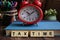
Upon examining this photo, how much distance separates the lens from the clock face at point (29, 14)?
3.04 ft

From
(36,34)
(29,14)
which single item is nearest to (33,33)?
(36,34)

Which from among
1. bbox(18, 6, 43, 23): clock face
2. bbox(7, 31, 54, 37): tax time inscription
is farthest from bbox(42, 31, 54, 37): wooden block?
bbox(18, 6, 43, 23): clock face

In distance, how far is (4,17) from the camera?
1.15m

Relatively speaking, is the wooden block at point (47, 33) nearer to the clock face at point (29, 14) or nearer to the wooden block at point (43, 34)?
the wooden block at point (43, 34)

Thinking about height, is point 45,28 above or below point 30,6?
below

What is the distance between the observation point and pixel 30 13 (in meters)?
0.93

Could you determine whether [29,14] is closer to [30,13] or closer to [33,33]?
[30,13]

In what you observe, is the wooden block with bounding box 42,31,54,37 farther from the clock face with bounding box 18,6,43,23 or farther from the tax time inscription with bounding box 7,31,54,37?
the clock face with bounding box 18,6,43,23

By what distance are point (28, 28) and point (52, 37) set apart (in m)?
0.13

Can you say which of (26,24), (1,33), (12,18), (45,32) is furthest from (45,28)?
(12,18)

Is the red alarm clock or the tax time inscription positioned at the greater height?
the red alarm clock

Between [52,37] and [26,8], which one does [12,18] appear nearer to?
[26,8]

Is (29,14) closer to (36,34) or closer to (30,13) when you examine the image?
(30,13)

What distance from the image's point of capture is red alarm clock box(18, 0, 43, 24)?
0.93m
